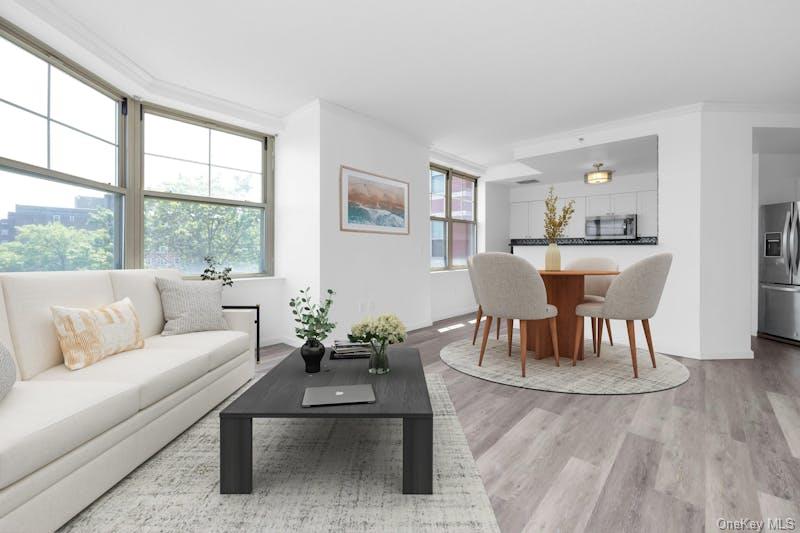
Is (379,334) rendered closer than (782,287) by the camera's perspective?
Yes

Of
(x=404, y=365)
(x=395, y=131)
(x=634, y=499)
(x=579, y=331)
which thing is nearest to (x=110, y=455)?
(x=404, y=365)

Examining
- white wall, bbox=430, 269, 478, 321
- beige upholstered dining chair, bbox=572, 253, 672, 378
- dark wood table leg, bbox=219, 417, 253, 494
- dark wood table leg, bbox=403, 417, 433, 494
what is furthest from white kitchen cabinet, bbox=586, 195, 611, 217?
dark wood table leg, bbox=219, 417, 253, 494

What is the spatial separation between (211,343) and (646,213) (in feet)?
20.6

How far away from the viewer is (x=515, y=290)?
9.86ft

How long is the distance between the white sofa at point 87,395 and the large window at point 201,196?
0.97m

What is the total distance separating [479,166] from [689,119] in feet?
9.72

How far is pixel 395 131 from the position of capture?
14.8 feet

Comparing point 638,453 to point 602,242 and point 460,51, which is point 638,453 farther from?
point 602,242

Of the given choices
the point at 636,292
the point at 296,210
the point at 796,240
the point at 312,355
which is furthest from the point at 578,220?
the point at 312,355

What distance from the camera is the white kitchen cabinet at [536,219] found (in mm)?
6797

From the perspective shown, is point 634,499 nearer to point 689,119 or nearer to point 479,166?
point 689,119

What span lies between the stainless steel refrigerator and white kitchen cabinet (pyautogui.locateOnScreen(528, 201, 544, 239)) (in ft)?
9.49

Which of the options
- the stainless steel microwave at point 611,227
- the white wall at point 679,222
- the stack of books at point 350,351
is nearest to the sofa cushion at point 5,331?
the stack of books at point 350,351

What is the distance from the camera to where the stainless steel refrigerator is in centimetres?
406
